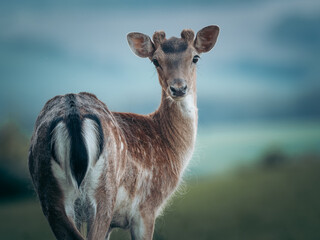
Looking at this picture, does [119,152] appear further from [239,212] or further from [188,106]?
[239,212]

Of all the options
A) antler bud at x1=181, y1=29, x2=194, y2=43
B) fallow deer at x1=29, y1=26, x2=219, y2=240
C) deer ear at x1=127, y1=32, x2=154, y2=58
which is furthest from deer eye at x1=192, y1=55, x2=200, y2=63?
deer ear at x1=127, y1=32, x2=154, y2=58

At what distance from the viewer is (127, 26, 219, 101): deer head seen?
4223mm

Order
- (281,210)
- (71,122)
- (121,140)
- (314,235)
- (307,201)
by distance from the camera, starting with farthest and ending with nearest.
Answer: (307,201) < (281,210) < (314,235) < (121,140) < (71,122)

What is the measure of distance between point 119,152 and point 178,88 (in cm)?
104

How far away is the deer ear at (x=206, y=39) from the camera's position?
15.9ft

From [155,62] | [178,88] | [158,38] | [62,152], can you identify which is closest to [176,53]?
[155,62]

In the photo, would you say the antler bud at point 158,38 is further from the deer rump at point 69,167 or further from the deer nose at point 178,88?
the deer rump at point 69,167

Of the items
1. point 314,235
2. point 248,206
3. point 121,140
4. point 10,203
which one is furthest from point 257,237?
point 10,203

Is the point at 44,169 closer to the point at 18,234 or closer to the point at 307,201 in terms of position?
the point at 18,234

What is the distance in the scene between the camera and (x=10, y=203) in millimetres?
13102

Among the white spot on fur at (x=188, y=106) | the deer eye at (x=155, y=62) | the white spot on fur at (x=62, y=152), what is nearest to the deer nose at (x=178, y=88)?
the white spot on fur at (x=188, y=106)

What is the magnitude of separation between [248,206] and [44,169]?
30.6 feet

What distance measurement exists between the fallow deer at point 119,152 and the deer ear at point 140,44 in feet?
0.04

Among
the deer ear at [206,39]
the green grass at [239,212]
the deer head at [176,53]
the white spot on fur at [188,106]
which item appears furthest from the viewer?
the green grass at [239,212]
